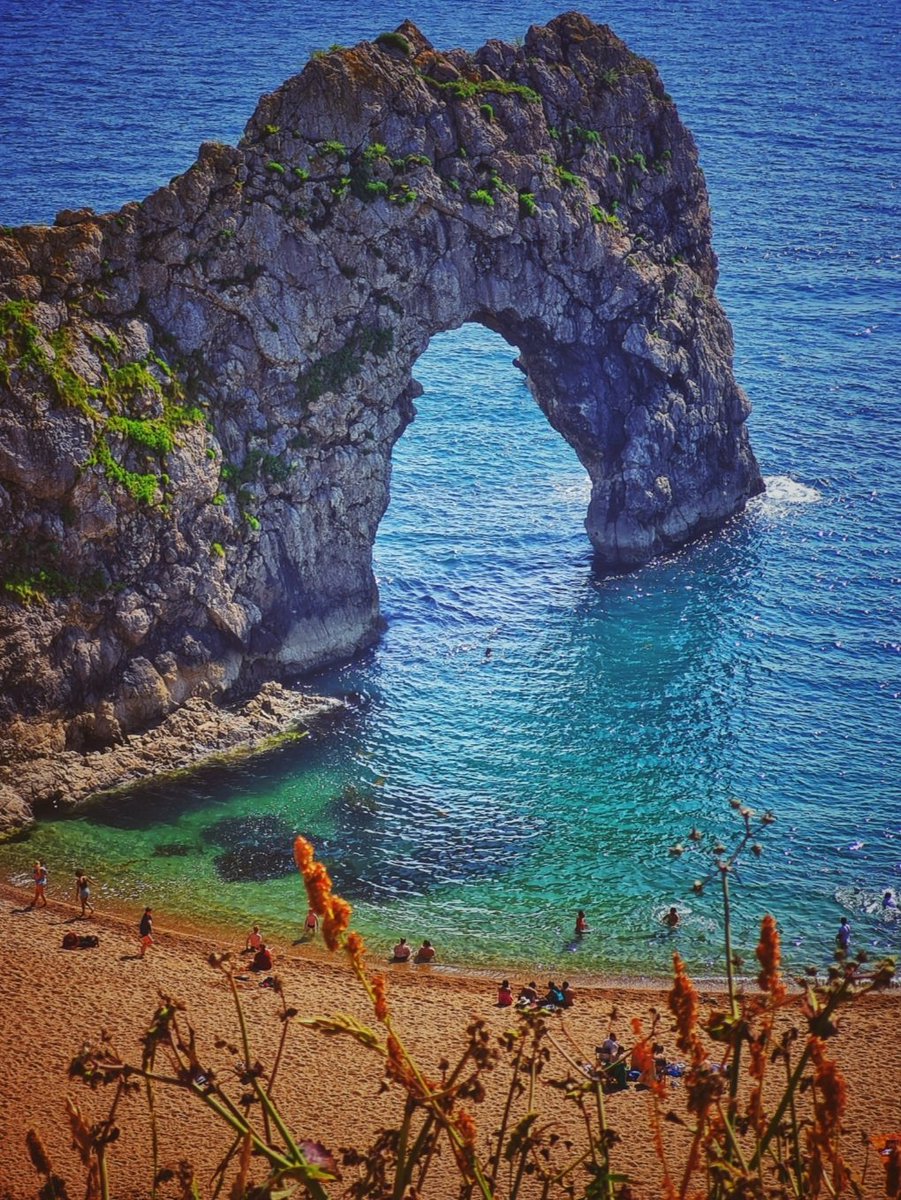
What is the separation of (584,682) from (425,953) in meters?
25.0

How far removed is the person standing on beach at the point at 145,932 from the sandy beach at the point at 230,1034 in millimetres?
358

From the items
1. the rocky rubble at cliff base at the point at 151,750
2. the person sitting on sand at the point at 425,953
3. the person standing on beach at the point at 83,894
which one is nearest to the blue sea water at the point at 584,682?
the person sitting on sand at the point at 425,953

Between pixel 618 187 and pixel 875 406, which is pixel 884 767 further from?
pixel 875 406

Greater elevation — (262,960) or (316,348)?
(316,348)

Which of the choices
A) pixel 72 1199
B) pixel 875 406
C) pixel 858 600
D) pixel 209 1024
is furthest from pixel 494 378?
pixel 72 1199

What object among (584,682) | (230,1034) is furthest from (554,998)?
(584,682)

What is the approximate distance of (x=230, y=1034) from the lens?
57.8 meters

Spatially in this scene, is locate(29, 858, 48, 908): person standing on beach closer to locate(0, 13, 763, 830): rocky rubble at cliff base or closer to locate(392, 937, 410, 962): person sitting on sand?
locate(0, 13, 763, 830): rocky rubble at cliff base

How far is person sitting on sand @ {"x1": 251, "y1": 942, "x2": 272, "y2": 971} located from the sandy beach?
577 millimetres

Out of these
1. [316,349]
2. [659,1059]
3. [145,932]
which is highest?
[316,349]

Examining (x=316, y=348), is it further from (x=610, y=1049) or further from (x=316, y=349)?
(x=610, y=1049)

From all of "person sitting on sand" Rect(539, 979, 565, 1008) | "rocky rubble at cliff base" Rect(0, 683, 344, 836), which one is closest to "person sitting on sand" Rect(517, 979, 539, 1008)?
"person sitting on sand" Rect(539, 979, 565, 1008)

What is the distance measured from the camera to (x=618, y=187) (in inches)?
3748

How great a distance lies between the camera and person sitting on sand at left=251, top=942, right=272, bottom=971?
202 feet
